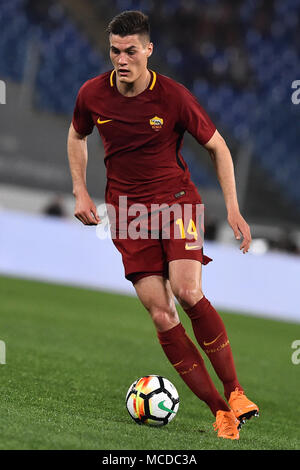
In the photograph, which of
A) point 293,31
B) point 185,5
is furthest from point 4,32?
point 293,31

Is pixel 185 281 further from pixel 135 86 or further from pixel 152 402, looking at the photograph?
pixel 135 86

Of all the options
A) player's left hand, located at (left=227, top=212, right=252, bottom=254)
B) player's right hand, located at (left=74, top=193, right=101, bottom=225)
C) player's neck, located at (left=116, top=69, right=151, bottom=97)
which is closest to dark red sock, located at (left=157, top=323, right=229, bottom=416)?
player's left hand, located at (left=227, top=212, right=252, bottom=254)

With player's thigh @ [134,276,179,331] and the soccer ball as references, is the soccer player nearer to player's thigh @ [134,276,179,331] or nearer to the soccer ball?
player's thigh @ [134,276,179,331]

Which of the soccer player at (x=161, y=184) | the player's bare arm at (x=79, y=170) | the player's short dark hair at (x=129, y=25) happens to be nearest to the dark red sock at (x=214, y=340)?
the soccer player at (x=161, y=184)

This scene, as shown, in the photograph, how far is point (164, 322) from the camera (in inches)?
162

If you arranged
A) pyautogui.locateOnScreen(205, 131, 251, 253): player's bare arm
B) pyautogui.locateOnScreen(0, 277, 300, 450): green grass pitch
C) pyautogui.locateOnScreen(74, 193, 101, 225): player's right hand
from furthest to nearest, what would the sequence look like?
1. pyautogui.locateOnScreen(74, 193, 101, 225): player's right hand
2. pyautogui.locateOnScreen(205, 131, 251, 253): player's bare arm
3. pyautogui.locateOnScreen(0, 277, 300, 450): green grass pitch

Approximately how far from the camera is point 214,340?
408cm

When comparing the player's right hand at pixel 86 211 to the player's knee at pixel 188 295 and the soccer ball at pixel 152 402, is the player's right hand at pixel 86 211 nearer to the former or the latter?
the player's knee at pixel 188 295

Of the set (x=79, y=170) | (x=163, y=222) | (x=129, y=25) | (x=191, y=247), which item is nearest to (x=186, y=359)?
Answer: (x=191, y=247)

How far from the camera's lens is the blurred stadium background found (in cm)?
1252

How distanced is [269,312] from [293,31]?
25.0 feet

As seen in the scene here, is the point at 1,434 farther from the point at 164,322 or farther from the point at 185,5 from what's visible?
the point at 185,5

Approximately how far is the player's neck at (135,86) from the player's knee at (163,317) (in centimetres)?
114
